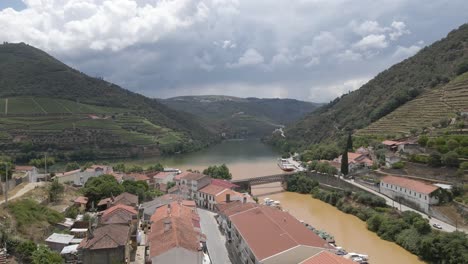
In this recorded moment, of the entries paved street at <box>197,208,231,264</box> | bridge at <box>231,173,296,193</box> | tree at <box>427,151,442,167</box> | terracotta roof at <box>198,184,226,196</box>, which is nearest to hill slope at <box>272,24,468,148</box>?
bridge at <box>231,173,296,193</box>

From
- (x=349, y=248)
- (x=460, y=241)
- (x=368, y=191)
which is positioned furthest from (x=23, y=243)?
(x=368, y=191)

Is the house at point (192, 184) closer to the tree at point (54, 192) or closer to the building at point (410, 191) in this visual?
the tree at point (54, 192)

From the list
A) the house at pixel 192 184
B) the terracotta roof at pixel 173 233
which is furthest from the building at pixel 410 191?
the terracotta roof at pixel 173 233

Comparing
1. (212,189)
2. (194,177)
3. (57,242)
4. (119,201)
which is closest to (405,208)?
(212,189)

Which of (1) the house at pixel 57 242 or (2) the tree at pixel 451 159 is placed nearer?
(1) the house at pixel 57 242

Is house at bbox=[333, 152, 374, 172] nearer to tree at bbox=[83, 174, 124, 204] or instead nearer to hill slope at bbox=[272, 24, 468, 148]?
hill slope at bbox=[272, 24, 468, 148]

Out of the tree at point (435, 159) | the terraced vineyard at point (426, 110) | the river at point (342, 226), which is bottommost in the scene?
the river at point (342, 226)
